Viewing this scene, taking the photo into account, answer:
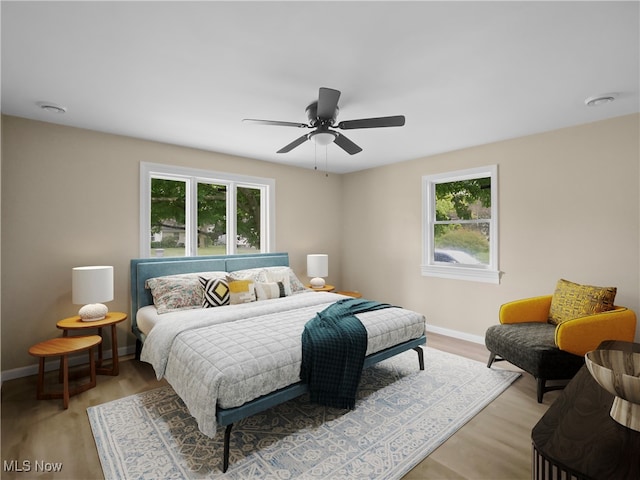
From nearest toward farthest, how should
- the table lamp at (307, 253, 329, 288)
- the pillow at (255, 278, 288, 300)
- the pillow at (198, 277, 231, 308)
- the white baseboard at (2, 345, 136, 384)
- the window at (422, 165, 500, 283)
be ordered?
1. the white baseboard at (2, 345, 136, 384)
2. the pillow at (198, 277, 231, 308)
3. the pillow at (255, 278, 288, 300)
4. the window at (422, 165, 500, 283)
5. the table lamp at (307, 253, 329, 288)

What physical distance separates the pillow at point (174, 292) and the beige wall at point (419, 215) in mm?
515

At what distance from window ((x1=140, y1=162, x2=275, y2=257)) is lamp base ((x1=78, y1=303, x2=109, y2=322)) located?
2.84 ft

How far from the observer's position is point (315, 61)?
2.14 meters

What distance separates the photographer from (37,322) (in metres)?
3.20

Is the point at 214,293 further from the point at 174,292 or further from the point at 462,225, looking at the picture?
the point at 462,225

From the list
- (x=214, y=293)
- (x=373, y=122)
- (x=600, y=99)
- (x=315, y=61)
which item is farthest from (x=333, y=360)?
(x=600, y=99)

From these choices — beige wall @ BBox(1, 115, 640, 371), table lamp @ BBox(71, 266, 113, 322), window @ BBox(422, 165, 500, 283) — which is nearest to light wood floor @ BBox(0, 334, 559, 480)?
table lamp @ BBox(71, 266, 113, 322)

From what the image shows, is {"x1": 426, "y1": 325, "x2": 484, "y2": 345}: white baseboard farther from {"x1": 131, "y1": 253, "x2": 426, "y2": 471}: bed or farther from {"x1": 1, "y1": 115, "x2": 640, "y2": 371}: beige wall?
{"x1": 131, "y1": 253, "x2": 426, "y2": 471}: bed

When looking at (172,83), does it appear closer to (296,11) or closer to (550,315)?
(296,11)

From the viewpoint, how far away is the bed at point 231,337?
77.7 inches

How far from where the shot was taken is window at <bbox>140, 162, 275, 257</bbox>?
13.1 feet

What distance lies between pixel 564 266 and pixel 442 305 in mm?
1569

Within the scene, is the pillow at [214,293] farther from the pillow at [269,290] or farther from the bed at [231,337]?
the pillow at [269,290]

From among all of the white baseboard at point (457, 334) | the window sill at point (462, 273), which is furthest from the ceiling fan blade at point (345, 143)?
the white baseboard at point (457, 334)
